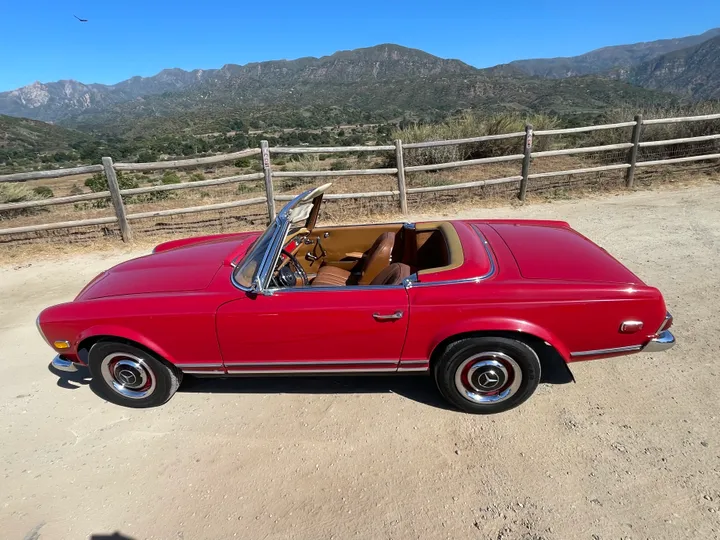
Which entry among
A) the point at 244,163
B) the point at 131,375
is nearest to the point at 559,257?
the point at 131,375

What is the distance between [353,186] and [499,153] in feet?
15.4

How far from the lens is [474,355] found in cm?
267

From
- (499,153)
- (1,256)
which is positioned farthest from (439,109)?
(1,256)

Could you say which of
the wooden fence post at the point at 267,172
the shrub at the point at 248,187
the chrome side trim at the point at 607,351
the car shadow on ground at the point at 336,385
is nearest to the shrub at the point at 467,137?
the shrub at the point at 248,187

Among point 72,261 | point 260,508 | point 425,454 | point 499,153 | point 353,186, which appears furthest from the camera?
point 499,153

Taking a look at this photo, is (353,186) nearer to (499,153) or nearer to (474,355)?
(499,153)

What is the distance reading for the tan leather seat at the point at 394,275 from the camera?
9.08 ft

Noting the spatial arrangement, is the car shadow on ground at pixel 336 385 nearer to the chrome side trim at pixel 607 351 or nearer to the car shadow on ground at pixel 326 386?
the car shadow on ground at pixel 326 386

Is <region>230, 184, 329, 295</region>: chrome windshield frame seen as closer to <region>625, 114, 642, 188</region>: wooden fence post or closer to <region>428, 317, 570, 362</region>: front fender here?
<region>428, 317, 570, 362</region>: front fender

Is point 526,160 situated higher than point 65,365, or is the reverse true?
point 526,160

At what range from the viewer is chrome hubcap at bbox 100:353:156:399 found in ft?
9.75

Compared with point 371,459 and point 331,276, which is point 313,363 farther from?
point 331,276

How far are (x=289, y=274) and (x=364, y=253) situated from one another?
86 centimetres

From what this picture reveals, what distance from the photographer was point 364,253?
3822 millimetres
